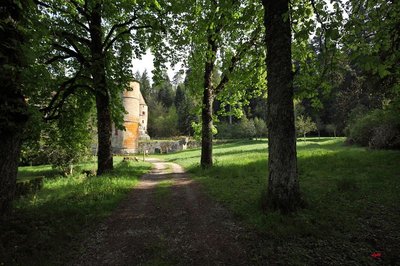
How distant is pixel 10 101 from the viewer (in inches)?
217

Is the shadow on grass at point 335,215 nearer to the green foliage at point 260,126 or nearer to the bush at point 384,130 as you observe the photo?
the bush at point 384,130

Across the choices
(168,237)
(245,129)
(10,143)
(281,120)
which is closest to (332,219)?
(281,120)

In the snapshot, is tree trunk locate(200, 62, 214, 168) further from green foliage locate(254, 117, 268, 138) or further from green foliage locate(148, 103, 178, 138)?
green foliage locate(148, 103, 178, 138)

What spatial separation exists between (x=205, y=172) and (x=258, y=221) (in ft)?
29.5

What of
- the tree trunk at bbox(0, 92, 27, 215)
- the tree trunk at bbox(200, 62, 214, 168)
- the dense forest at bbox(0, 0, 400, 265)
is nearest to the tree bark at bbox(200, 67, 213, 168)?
the tree trunk at bbox(200, 62, 214, 168)

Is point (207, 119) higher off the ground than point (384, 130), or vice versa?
point (207, 119)

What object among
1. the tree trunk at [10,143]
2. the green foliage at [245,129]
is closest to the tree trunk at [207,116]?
the tree trunk at [10,143]

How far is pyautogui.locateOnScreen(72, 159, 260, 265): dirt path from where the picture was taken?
4637mm

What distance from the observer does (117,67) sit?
40.6ft

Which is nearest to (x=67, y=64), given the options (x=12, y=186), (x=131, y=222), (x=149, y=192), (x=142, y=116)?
(x=149, y=192)

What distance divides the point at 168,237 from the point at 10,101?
437 centimetres

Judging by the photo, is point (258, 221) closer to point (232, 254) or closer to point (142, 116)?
point (232, 254)

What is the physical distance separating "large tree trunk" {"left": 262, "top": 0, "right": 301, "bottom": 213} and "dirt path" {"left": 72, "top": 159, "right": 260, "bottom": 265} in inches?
55.8

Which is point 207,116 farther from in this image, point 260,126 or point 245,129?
point 260,126
